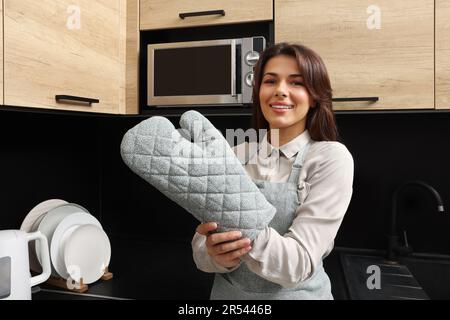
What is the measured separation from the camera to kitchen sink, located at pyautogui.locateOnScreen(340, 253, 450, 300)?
1.21m

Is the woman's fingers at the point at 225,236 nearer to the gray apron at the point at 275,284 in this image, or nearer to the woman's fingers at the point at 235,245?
the woman's fingers at the point at 235,245

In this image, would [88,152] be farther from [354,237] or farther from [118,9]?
[354,237]

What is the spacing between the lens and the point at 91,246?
1.35 meters

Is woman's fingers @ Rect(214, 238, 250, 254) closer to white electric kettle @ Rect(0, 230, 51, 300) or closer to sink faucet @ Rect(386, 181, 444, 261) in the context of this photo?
white electric kettle @ Rect(0, 230, 51, 300)

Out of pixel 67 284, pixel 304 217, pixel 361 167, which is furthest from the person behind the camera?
pixel 361 167

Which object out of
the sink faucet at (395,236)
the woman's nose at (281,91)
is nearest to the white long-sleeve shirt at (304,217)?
the woman's nose at (281,91)

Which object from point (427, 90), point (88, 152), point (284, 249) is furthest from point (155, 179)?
point (88, 152)

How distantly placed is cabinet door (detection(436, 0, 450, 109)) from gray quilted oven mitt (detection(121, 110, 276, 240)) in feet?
2.66

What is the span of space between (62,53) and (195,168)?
748mm

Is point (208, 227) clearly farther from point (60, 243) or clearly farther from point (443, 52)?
point (443, 52)

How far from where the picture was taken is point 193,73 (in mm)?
1356

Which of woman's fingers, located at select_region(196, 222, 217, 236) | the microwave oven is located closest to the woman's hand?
woman's fingers, located at select_region(196, 222, 217, 236)

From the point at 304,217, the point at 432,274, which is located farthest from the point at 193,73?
the point at 432,274
